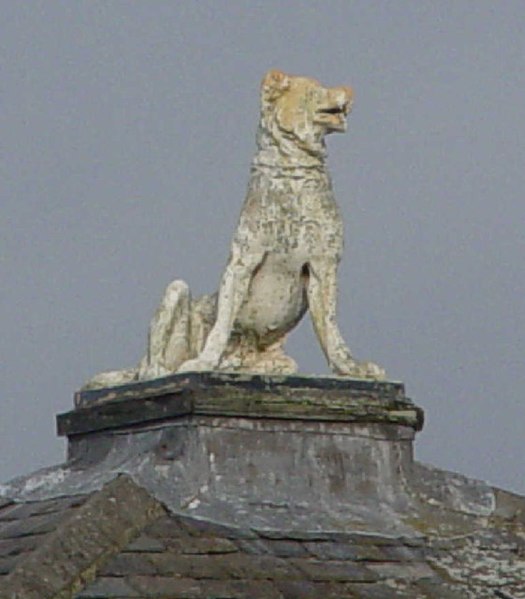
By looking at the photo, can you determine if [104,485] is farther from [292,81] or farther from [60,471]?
[292,81]

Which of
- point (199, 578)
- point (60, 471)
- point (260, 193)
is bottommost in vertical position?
point (199, 578)

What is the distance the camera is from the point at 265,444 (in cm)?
1430

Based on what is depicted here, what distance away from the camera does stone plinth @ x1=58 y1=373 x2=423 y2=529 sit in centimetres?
1405

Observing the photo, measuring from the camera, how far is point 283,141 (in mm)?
15062

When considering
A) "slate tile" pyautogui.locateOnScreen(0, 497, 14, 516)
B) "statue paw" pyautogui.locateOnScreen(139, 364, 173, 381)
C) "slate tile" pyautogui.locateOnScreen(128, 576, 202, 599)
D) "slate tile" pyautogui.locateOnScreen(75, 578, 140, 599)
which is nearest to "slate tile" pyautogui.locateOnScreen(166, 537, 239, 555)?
"slate tile" pyautogui.locateOnScreen(128, 576, 202, 599)

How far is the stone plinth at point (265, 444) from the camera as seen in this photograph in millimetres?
14047

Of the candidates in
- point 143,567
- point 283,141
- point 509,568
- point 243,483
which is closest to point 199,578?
point 143,567

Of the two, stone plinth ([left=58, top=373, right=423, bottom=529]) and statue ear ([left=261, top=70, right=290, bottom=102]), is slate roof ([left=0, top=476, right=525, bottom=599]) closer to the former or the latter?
stone plinth ([left=58, top=373, right=423, bottom=529])

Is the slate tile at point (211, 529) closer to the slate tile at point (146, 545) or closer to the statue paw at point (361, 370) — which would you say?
the slate tile at point (146, 545)

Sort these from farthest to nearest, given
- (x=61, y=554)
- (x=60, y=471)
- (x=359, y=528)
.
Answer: (x=60, y=471)
(x=359, y=528)
(x=61, y=554)

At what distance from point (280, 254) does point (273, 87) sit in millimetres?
1086

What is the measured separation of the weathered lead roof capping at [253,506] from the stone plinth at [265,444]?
0.03ft

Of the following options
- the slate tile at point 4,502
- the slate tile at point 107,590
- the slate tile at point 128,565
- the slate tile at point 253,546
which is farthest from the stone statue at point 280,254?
the slate tile at point 107,590

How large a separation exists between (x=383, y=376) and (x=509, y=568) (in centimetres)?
152
